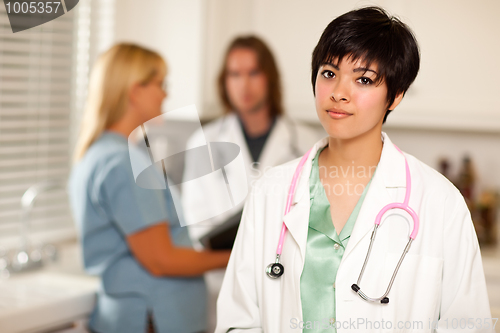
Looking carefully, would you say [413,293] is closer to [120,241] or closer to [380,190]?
[380,190]

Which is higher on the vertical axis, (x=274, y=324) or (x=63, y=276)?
(x=274, y=324)

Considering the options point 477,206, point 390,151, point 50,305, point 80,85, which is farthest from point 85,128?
point 477,206

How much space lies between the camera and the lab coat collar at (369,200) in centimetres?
79

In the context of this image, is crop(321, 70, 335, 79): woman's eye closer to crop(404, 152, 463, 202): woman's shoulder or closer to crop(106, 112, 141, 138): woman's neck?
crop(404, 152, 463, 202): woman's shoulder

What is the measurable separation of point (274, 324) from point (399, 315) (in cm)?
20

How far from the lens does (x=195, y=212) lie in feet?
6.07

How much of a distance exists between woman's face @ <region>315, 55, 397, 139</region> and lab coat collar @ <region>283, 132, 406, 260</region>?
8 centimetres

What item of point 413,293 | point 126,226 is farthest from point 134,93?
point 413,293

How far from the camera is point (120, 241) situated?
136cm

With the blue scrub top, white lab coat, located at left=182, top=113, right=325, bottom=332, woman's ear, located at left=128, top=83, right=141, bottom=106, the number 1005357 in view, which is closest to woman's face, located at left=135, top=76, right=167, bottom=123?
woman's ear, located at left=128, top=83, right=141, bottom=106

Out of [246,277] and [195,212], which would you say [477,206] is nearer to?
[195,212]

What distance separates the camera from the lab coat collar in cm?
79

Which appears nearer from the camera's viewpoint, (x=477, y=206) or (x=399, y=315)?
(x=399, y=315)

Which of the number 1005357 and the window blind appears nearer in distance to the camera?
the number 1005357
